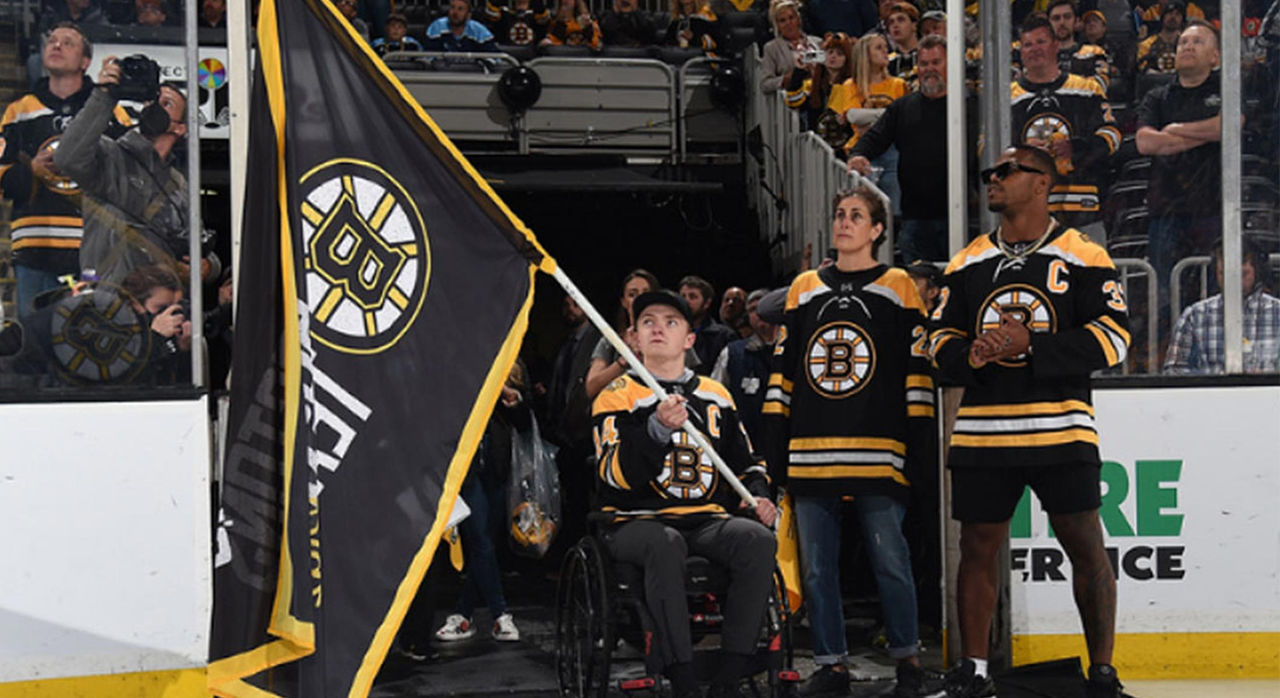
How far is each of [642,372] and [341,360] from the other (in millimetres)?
1024

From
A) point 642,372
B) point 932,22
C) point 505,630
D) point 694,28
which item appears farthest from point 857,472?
point 694,28

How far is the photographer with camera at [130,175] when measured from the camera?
5.76 m

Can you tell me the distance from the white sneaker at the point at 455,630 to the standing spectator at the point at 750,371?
161cm

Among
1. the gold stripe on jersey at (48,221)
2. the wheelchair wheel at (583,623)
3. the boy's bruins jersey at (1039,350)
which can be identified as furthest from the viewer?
the gold stripe on jersey at (48,221)

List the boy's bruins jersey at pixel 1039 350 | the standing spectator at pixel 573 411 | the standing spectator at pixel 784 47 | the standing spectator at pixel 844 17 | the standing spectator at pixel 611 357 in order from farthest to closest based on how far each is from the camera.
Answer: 1. the standing spectator at pixel 844 17
2. the standing spectator at pixel 784 47
3. the standing spectator at pixel 573 411
4. the standing spectator at pixel 611 357
5. the boy's bruins jersey at pixel 1039 350

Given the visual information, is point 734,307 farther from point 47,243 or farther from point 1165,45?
point 47,243

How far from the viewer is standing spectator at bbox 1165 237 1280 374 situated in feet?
21.3

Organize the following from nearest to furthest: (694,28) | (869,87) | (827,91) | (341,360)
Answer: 1. (341,360)
2. (869,87)
3. (827,91)
4. (694,28)

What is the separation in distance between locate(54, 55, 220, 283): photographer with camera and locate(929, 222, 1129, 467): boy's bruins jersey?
2.84 m

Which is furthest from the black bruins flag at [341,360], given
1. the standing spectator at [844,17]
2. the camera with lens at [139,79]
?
the standing spectator at [844,17]

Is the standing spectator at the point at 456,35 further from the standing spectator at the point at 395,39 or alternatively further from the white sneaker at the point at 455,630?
the white sneaker at the point at 455,630

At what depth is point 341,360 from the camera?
14.7ft

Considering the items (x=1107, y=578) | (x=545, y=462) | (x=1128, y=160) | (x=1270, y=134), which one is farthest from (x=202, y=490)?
(x=1270, y=134)

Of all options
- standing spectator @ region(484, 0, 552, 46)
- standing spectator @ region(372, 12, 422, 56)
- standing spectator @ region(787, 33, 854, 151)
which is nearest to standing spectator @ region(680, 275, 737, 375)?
standing spectator @ region(787, 33, 854, 151)
